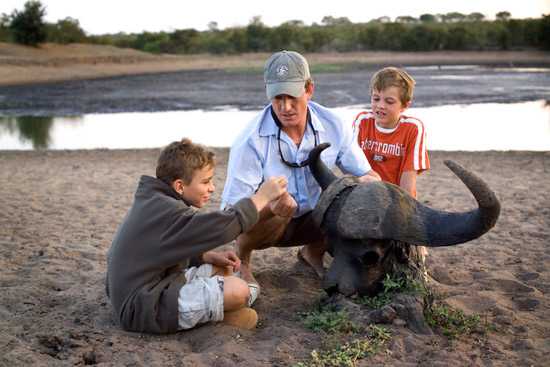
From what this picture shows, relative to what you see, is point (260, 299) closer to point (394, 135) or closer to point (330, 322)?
point (330, 322)

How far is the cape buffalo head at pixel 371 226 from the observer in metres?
3.88

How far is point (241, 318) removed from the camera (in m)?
4.21

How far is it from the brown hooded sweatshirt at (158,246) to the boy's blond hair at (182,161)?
73 mm

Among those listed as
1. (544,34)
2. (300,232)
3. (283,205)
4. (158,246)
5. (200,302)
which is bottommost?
(200,302)

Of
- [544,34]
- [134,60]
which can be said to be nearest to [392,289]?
[134,60]

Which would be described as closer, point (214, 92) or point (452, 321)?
point (452, 321)

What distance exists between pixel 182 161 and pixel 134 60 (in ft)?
131

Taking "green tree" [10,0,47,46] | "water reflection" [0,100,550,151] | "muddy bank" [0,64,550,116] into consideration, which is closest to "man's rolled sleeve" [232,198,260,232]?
"water reflection" [0,100,550,151]

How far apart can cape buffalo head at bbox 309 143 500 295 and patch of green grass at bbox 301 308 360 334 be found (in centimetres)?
16

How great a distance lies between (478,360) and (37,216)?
5.44 m

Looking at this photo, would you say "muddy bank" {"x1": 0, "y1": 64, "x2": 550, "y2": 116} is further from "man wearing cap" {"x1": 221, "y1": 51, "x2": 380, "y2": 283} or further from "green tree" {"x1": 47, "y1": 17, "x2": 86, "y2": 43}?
"man wearing cap" {"x1": 221, "y1": 51, "x2": 380, "y2": 283}

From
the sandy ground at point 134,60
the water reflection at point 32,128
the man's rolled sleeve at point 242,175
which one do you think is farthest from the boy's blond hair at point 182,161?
the sandy ground at point 134,60

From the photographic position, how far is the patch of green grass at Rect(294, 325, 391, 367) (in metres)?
3.62

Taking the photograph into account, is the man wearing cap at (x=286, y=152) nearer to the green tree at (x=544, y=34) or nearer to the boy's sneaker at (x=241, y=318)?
the boy's sneaker at (x=241, y=318)
